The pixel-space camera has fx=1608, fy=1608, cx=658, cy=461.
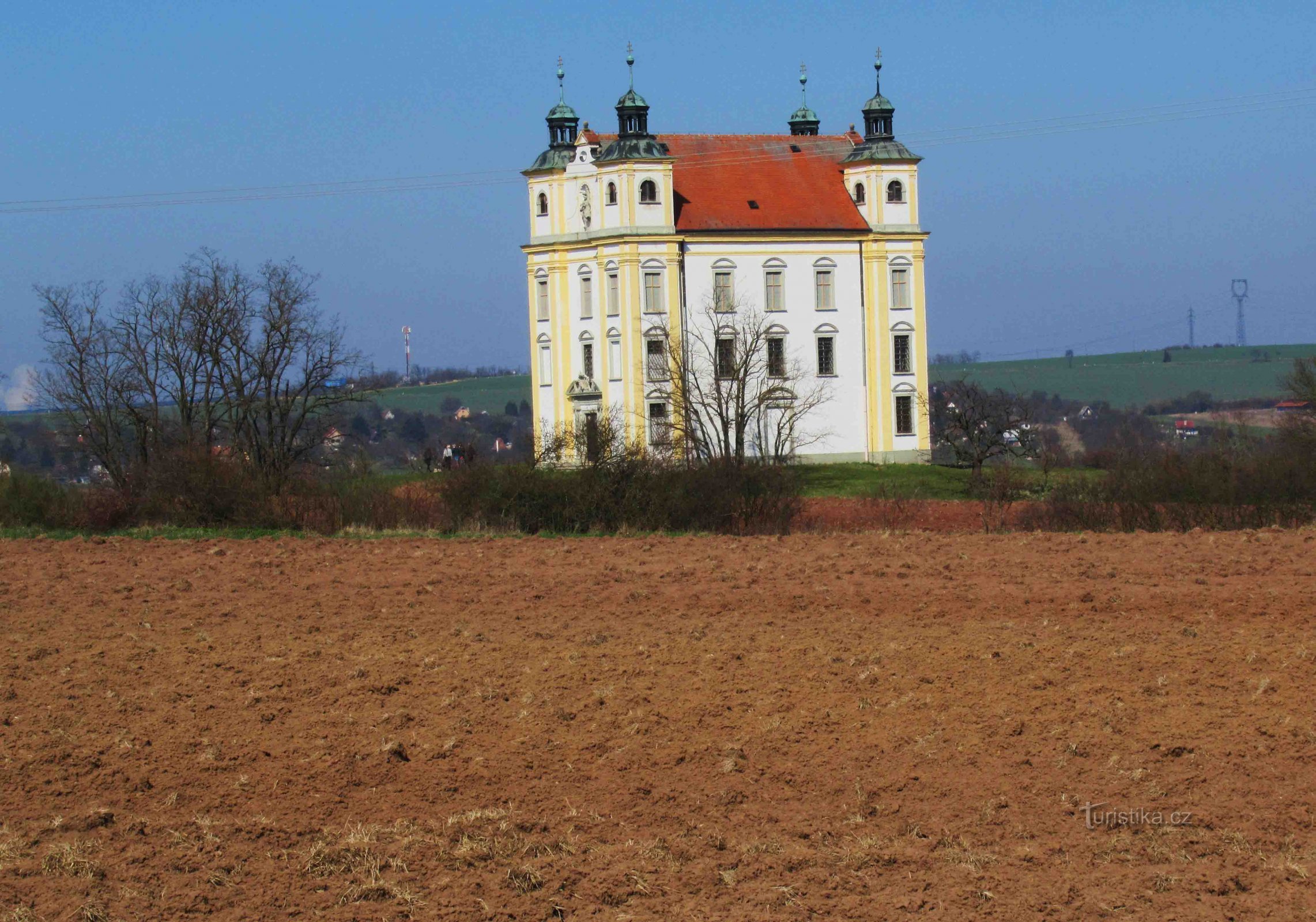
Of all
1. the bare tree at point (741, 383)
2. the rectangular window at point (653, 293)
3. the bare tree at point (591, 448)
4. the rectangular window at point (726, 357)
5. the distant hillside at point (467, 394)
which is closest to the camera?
the bare tree at point (591, 448)

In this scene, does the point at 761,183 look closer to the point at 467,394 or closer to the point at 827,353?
the point at 827,353

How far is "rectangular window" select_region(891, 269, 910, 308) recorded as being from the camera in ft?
215

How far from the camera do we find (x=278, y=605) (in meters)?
21.5

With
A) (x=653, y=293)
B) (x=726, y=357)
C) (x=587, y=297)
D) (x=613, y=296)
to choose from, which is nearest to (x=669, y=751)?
(x=726, y=357)

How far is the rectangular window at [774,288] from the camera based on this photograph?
6419 centimetres

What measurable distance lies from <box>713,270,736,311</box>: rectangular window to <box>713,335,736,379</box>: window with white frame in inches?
49.3

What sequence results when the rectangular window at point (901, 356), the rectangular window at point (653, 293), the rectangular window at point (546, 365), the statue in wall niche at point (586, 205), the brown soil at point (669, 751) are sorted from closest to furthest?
1. the brown soil at point (669, 751)
2. the rectangular window at point (653, 293)
3. the statue in wall niche at point (586, 205)
4. the rectangular window at point (901, 356)
5. the rectangular window at point (546, 365)

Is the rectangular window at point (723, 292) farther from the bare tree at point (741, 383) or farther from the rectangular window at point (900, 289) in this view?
the rectangular window at point (900, 289)

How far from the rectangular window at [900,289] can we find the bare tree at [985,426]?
474cm

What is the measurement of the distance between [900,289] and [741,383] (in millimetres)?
10345

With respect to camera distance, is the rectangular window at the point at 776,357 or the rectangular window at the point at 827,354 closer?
the rectangular window at the point at 776,357

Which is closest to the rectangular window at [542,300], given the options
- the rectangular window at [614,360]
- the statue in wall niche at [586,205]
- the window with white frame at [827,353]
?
the statue in wall niche at [586,205]

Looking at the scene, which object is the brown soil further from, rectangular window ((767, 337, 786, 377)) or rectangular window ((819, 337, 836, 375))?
rectangular window ((819, 337, 836, 375))

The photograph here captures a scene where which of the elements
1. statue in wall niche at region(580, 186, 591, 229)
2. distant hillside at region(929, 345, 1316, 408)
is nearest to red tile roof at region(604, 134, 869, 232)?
statue in wall niche at region(580, 186, 591, 229)
